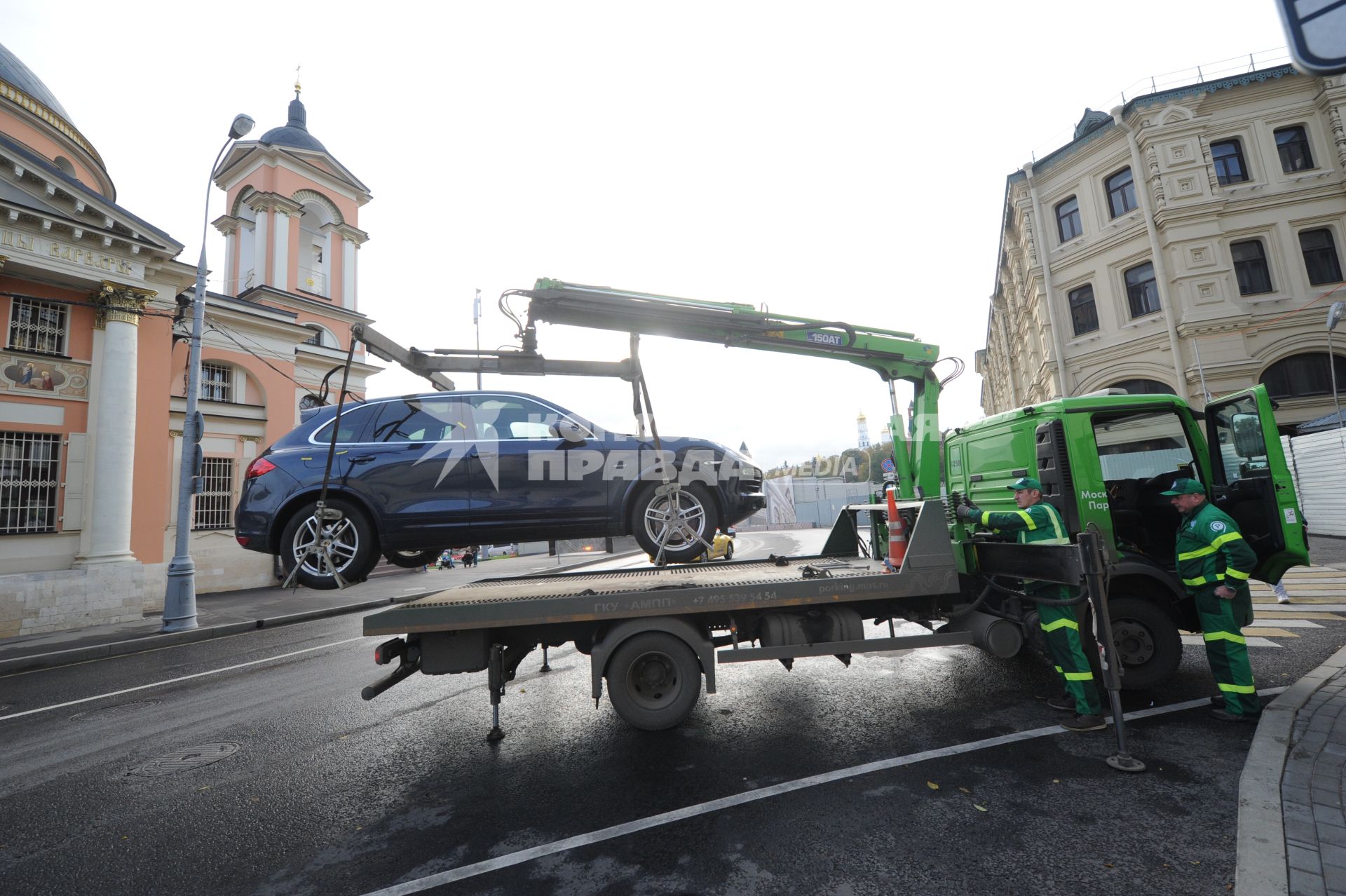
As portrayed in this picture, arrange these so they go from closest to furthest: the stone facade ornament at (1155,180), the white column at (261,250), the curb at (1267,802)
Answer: the curb at (1267,802)
the stone facade ornament at (1155,180)
the white column at (261,250)

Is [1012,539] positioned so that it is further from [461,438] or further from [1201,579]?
[461,438]

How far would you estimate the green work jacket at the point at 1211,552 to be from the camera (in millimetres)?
4516

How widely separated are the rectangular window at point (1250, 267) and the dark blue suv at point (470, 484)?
63.5 ft

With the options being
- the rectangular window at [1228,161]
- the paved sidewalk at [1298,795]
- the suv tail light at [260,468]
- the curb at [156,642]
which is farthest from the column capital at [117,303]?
the rectangular window at [1228,161]

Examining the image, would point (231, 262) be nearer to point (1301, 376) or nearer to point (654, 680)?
point (654, 680)

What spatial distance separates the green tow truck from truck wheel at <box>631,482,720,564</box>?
225 millimetres

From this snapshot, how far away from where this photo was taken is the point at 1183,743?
4094 millimetres

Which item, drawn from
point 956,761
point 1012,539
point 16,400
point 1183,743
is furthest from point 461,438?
point 16,400

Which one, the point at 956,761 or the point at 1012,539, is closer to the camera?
the point at 956,761

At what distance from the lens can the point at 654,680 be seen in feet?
14.9

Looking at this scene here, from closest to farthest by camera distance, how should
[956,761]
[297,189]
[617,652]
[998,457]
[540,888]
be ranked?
[540,888] → [956,761] → [617,652] → [998,457] → [297,189]

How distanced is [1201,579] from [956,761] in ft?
8.63

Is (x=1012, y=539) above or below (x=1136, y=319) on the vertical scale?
below

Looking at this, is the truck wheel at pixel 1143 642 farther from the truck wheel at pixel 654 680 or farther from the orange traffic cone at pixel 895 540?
the truck wheel at pixel 654 680
